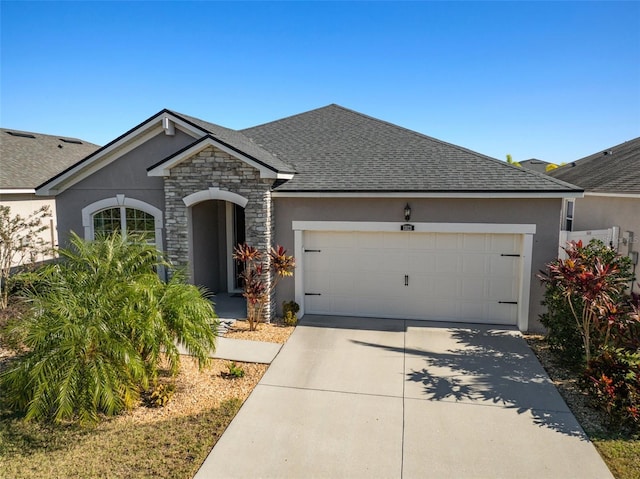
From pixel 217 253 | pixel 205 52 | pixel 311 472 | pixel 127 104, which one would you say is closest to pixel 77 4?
pixel 205 52

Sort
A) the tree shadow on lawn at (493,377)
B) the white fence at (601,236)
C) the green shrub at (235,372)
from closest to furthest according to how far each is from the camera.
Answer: the tree shadow on lawn at (493,377), the green shrub at (235,372), the white fence at (601,236)

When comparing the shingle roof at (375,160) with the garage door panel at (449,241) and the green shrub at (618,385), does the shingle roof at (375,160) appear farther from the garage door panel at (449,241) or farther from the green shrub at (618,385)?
the green shrub at (618,385)

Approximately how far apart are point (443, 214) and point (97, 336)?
24.8 ft

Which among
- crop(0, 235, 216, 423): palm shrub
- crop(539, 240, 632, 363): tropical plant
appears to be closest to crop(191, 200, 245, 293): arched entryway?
crop(0, 235, 216, 423): palm shrub

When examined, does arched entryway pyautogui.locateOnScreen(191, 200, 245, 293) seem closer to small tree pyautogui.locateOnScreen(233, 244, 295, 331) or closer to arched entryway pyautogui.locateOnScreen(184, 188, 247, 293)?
arched entryway pyautogui.locateOnScreen(184, 188, 247, 293)

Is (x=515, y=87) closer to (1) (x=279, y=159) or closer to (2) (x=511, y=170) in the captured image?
(2) (x=511, y=170)

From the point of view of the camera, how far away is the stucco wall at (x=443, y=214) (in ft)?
30.2

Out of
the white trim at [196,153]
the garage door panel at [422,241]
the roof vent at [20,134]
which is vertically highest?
the roof vent at [20,134]

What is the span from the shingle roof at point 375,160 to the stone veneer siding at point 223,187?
66 centimetres

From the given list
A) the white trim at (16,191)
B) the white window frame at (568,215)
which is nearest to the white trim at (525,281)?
the white window frame at (568,215)

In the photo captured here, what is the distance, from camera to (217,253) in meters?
12.4

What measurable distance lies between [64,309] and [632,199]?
1285cm

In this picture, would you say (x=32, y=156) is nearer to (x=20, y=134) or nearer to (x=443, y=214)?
(x=20, y=134)

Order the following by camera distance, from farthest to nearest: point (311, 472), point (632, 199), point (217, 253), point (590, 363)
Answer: point (217, 253)
point (632, 199)
point (590, 363)
point (311, 472)
